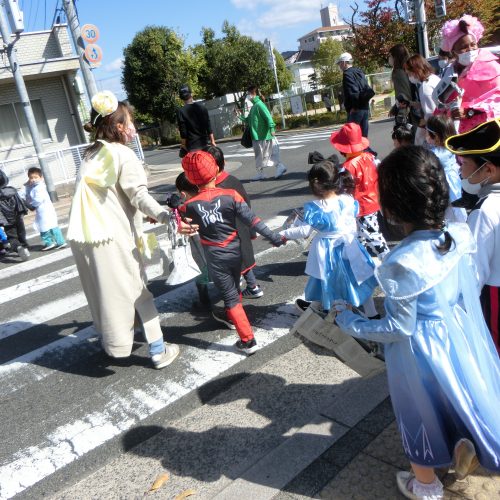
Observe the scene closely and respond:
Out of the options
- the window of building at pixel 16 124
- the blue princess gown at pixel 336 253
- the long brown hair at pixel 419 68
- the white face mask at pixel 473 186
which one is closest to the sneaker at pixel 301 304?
the blue princess gown at pixel 336 253

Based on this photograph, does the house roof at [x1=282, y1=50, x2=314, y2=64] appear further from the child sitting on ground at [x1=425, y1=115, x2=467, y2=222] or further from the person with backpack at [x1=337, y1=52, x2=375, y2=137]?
the child sitting on ground at [x1=425, y1=115, x2=467, y2=222]

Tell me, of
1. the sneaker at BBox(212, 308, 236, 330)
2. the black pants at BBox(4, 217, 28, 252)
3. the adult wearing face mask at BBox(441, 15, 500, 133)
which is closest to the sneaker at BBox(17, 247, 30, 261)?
the black pants at BBox(4, 217, 28, 252)

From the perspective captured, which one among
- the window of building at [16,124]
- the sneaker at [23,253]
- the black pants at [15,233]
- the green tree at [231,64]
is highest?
the green tree at [231,64]

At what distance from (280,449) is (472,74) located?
339cm

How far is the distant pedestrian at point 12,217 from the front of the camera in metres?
7.50

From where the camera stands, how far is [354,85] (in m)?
7.58

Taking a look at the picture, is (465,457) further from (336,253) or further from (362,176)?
(362,176)

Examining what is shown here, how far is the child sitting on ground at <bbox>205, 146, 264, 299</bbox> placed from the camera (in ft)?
14.1

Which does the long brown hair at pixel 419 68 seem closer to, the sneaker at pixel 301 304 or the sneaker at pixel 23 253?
the sneaker at pixel 301 304

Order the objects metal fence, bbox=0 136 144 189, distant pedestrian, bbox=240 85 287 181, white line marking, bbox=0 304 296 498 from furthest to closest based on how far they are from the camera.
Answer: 1. metal fence, bbox=0 136 144 189
2. distant pedestrian, bbox=240 85 287 181
3. white line marking, bbox=0 304 296 498

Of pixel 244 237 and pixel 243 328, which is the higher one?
pixel 244 237

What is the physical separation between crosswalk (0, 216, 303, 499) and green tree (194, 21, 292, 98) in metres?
31.4

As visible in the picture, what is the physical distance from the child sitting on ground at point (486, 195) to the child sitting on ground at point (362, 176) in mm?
2120

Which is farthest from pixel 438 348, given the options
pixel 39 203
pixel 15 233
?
pixel 15 233
